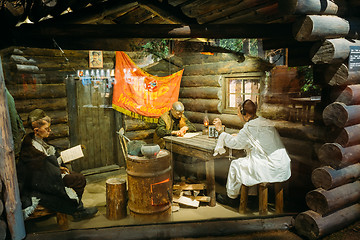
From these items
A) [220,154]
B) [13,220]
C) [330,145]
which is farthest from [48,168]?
[330,145]

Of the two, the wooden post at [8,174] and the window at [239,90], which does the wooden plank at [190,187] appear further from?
the wooden post at [8,174]

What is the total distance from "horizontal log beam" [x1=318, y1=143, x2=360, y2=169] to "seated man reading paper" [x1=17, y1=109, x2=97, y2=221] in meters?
4.40

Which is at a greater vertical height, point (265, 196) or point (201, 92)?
point (201, 92)

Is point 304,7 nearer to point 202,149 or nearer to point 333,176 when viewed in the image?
point 333,176

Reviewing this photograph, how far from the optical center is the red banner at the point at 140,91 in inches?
285

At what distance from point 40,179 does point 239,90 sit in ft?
17.9

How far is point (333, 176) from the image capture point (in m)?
3.79

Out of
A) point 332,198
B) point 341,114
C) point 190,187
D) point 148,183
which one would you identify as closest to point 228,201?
point 190,187

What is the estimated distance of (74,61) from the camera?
269 inches

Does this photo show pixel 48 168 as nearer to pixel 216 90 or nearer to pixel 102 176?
pixel 102 176

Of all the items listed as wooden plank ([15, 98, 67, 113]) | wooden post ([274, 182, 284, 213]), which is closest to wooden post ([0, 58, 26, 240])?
wooden plank ([15, 98, 67, 113])

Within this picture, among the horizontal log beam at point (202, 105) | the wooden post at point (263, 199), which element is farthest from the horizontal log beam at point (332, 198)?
the horizontal log beam at point (202, 105)

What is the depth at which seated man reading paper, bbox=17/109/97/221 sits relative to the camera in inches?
159

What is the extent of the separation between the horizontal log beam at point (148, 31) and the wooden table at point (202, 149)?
2.32 m
